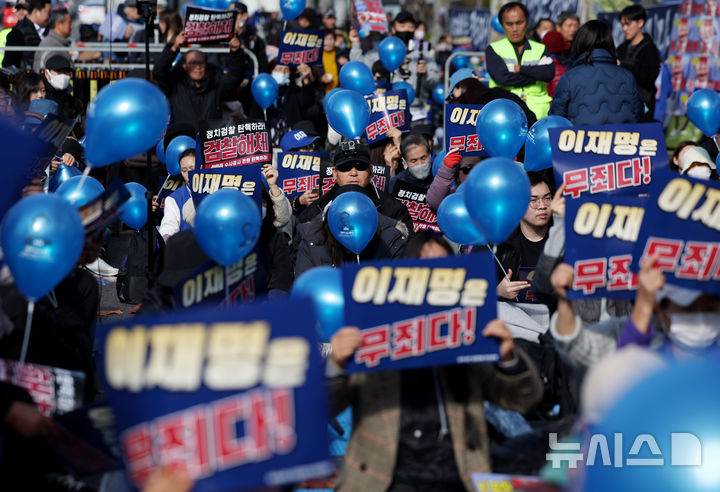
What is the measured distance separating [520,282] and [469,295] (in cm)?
188

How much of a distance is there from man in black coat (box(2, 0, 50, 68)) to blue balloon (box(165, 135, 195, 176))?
4404 millimetres

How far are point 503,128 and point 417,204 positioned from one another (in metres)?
1.43

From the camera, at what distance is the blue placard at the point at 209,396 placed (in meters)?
2.72

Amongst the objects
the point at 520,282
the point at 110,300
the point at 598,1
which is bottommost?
the point at 110,300

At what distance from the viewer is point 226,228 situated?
164 inches

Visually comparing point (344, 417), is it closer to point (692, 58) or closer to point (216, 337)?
point (216, 337)

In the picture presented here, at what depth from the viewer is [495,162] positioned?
433 cm

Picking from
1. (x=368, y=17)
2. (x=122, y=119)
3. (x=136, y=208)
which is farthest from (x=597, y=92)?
(x=368, y=17)

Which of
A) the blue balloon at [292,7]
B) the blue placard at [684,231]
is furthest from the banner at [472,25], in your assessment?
the blue placard at [684,231]

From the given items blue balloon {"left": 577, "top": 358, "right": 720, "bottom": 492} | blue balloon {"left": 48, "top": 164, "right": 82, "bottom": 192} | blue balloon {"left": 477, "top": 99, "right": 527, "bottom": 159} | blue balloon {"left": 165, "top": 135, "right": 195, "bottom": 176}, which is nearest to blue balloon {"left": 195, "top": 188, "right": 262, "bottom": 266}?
blue balloon {"left": 577, "top": 358, "right": 720, "bottom": 492}

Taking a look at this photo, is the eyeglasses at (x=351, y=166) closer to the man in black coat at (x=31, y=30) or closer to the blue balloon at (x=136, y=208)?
the blue balloon at (x=136, y=208)

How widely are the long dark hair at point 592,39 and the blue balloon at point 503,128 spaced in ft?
5.20

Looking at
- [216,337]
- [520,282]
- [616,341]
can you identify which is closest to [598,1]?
[520,282]

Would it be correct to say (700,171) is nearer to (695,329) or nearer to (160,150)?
(695,329)
